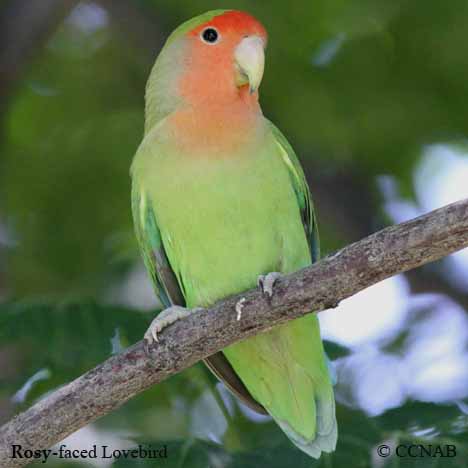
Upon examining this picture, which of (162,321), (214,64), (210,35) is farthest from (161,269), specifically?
(210,35)

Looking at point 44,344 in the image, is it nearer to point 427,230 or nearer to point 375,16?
point 427,230

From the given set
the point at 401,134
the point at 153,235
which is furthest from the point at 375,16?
the point at 153,235

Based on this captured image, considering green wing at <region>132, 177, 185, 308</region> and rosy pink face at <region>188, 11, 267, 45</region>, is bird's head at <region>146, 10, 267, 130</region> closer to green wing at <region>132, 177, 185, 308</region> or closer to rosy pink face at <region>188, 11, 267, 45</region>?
rosy pink face at <region>188, 11, 267, 45</region>

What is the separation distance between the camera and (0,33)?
5008mm

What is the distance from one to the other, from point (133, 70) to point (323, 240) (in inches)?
65.1

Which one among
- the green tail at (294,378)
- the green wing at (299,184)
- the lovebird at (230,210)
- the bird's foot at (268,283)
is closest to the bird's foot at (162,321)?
the lovebird at (230,210)

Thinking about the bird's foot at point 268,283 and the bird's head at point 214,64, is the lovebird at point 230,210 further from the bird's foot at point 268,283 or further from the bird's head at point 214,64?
the bird's foot at point 268,283

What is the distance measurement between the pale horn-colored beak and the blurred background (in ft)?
3.93

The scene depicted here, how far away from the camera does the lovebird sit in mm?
3744

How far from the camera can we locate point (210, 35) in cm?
418

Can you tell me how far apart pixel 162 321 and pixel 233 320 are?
0.38 meters

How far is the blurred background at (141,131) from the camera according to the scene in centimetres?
496

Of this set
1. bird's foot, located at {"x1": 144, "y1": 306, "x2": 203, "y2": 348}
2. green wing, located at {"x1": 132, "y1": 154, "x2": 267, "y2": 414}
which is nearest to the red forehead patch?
green wing, located at {"x1": 132, "y1": 154, "x2": 267, "y2": 414}

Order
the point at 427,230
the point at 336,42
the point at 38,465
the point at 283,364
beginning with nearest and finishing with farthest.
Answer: the point at 427,230, the point at 283,364, the point at 38,465, the point at 336,42
